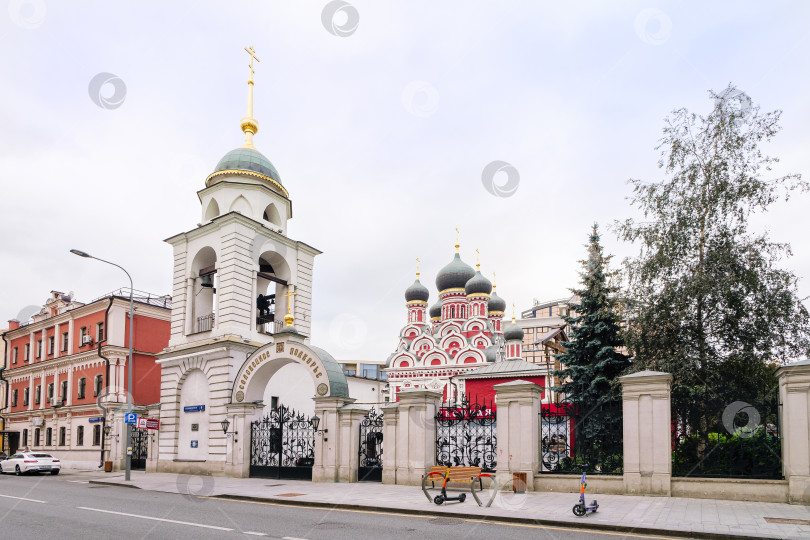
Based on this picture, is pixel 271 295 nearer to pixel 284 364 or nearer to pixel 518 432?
pixel 284 364

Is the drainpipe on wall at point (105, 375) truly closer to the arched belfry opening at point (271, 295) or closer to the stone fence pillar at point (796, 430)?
the arched belfry opening at point (271, 295)

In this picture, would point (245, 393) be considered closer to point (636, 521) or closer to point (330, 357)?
point (330, 357)

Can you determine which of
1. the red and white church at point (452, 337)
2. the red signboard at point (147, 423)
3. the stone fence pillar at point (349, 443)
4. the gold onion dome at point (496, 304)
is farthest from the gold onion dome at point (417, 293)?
the stone fence pillar at point (349, 443)

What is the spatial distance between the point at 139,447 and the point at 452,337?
36.5 metres

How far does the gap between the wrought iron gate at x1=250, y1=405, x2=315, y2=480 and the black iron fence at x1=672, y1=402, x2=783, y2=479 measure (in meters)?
11.5

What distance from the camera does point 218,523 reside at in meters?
10.8

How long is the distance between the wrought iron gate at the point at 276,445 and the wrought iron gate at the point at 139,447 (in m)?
7.19

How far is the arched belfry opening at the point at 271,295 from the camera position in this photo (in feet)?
84.1

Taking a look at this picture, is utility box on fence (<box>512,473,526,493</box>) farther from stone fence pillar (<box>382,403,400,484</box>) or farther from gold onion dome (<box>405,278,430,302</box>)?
gold onion dome (<box>405,278,430,302</box>)

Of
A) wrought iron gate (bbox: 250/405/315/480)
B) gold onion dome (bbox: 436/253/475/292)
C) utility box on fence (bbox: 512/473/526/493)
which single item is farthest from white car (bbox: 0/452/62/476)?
gold onion dome (bbox: 436/253/475/292)

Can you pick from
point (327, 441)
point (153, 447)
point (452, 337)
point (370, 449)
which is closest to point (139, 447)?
point (153, 447)

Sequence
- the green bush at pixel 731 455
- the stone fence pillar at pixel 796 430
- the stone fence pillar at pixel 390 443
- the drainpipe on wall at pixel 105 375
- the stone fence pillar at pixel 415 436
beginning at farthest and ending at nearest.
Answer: the drainpipe on wall at pixel 105 375
the stone fence pillar at pixel 390 443
the stone fence pillar at pixel 415 436
the green bush at pixel 731 455
the stone fence pillar at pixel 796 430

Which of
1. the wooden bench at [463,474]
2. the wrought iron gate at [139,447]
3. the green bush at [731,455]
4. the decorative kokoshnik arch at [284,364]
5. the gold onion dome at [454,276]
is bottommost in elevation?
the wrought iron gate at [139,447]

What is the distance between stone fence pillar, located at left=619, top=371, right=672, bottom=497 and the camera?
13258 mm
